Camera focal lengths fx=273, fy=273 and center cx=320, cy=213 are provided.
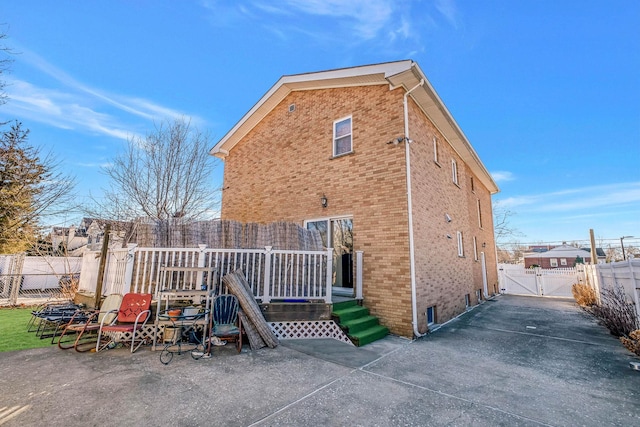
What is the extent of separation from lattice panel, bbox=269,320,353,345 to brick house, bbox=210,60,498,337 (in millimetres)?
1355

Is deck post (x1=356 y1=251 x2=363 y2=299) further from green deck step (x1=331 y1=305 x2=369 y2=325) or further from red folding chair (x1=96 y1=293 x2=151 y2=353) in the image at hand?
red folding chair (x1=96 y1=293 x2=151 y2=353)

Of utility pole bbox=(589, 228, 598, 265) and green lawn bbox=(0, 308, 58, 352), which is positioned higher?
utility pole bbox=(589, 228, 598, 265)

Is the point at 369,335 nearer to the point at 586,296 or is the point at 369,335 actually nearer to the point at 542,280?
the point at 586,296

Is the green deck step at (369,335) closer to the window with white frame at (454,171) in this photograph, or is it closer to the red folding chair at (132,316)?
the red folding chair at (132,316)

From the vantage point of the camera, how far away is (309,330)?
6.04 metres

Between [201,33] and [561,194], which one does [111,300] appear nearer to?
[201,33]

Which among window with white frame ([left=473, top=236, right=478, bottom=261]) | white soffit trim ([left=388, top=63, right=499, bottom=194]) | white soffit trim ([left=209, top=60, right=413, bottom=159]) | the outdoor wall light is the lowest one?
window with white frame ([left=473, top=236, right=478, bottom=261])

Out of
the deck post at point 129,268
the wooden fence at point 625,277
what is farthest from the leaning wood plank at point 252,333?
the wooden fence at point 625,277

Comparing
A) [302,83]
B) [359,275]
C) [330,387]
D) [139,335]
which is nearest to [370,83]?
[302,83]

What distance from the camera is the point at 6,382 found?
11.8 ft

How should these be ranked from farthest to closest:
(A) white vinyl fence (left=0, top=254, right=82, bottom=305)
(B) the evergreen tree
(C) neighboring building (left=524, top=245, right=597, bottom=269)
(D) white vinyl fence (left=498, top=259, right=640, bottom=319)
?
(C) neighboring building (left=524, top=245, right=597, bottom=269), (D) white vinyl fence (left=498, top=259, right=640, bottom=319), (B) the evergreen tree, (A) white vinyl fence (left=0, top=254, right=82, bottom=305)

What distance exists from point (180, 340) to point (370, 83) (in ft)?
26.3

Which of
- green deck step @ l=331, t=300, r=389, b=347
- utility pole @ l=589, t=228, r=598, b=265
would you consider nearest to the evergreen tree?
green deck step @ l=331, t=300, r=389, b=347

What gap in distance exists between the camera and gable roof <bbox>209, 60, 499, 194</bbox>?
7254 mm
